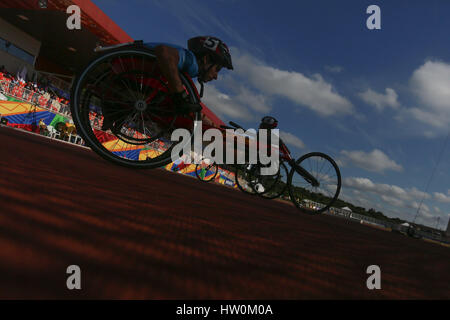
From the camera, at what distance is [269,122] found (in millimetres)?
3004

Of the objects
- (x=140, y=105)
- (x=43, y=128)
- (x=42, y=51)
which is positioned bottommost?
(x=140, y=105)

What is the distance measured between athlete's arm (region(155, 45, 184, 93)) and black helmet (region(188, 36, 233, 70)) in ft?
0.96

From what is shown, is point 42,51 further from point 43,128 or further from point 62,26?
point 43,128

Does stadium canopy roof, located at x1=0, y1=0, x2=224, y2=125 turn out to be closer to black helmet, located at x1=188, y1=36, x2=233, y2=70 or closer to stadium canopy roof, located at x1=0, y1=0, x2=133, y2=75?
stadium canopy roof, located at x1=0, y1=0, x2=133, y2=75

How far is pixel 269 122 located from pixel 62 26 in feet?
39.4

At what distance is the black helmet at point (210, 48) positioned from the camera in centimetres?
152

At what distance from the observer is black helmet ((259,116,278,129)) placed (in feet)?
9.84

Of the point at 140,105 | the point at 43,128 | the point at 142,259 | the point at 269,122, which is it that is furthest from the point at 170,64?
the point at 43,128

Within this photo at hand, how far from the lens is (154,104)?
1447mm

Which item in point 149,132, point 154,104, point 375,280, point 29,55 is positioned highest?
point 29,55

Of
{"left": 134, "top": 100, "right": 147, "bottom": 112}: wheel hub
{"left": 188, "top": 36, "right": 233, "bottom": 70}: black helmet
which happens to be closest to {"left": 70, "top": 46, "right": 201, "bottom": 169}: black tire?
{"left": 134, "top": 100, "right": 147, "bottom": 112}: wheel hub

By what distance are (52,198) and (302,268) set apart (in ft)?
1.63

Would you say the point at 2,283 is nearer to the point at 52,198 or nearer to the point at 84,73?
the point at 52,198
